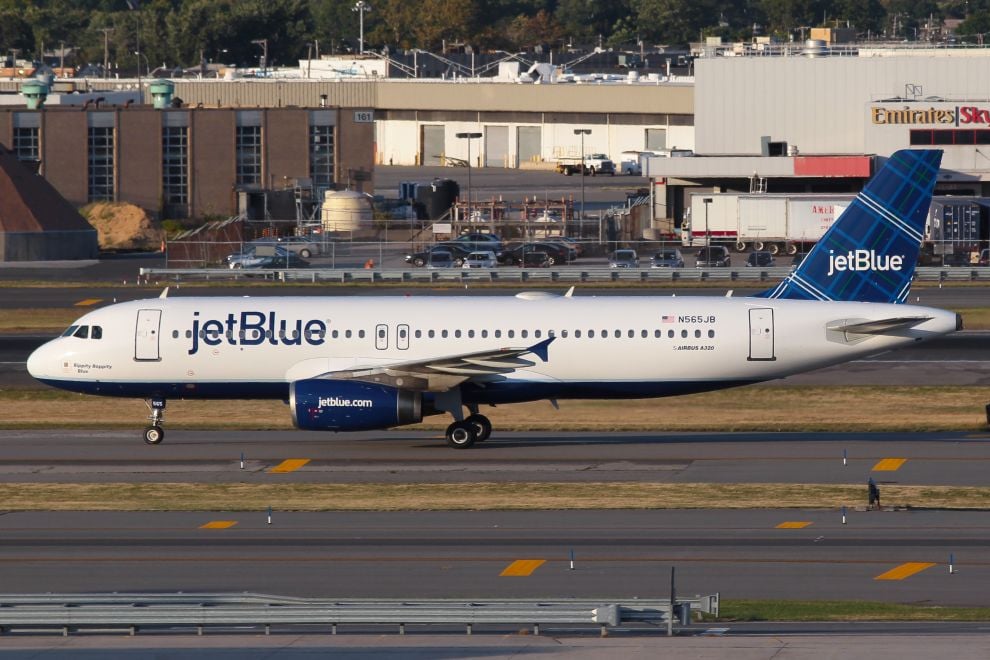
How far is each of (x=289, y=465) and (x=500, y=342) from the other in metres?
6.47

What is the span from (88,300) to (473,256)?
2514 cm

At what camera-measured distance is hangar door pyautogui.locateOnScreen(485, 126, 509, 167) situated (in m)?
166

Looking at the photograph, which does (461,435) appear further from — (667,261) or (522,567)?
(667,261)

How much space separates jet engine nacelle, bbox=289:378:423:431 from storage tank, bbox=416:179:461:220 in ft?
261

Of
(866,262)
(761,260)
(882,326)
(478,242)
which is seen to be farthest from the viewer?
(478,242)

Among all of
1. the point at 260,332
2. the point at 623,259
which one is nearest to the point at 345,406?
the point at 260,332

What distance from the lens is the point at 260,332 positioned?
40.9 m

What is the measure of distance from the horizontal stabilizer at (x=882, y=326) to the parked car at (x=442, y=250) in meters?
51.6

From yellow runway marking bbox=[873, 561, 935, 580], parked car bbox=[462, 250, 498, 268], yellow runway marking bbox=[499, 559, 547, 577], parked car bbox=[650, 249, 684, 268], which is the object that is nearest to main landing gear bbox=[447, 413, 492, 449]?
yellow runway marking bbox=[499, 559, 547, 577]

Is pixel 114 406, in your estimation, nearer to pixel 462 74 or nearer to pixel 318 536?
pixel 318 536

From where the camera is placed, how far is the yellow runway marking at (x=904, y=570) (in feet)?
88.0

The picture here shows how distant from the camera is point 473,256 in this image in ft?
298

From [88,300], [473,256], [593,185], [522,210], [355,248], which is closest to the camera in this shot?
[88,300]

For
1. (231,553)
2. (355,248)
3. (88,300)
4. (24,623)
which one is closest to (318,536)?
(231,553)
